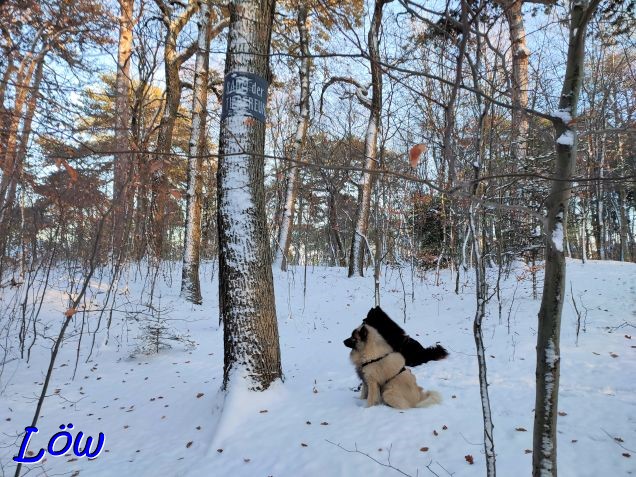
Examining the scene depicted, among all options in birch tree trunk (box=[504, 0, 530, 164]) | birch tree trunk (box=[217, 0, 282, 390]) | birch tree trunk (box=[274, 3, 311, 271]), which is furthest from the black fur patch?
birch tree trunk (box=[274, 3, 311, 271])

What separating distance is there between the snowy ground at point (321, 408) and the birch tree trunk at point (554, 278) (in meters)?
1.28

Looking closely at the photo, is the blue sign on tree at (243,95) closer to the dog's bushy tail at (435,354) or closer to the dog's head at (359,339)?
the dog's head at (359,339)

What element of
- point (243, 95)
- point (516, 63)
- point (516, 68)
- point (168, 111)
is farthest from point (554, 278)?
point (168, 111)

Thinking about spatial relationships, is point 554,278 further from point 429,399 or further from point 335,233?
point 335,233

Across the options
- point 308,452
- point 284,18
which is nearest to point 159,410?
point 308,452

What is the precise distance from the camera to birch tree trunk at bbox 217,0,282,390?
3900mm

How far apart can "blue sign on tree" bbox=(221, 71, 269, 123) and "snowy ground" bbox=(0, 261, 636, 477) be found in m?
2.89

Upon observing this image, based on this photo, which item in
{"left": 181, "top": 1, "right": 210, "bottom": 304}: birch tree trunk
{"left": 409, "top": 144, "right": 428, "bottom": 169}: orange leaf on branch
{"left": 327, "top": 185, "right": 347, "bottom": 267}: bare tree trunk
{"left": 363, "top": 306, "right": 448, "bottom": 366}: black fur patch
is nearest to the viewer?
{"left": 409, "top": 144, "right": 428, "bottom": 169}: orange leaf on branch

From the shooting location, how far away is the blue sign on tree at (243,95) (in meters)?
3.92

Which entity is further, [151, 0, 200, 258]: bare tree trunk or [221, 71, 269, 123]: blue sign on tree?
[151, 0, 200, 258]: bare tree trunk

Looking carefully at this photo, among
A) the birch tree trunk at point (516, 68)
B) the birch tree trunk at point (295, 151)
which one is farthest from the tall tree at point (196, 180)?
the birch tree trunk at point (516, 68)

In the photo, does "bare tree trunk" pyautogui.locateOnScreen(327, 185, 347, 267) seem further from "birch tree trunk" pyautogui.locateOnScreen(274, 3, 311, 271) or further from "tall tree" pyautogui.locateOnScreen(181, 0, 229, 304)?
"tall tree" pyautogui.locateOnScreen(181, 0, 229, 304)

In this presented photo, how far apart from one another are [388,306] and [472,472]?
23.3ft

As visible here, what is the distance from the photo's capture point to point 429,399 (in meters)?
3.68
